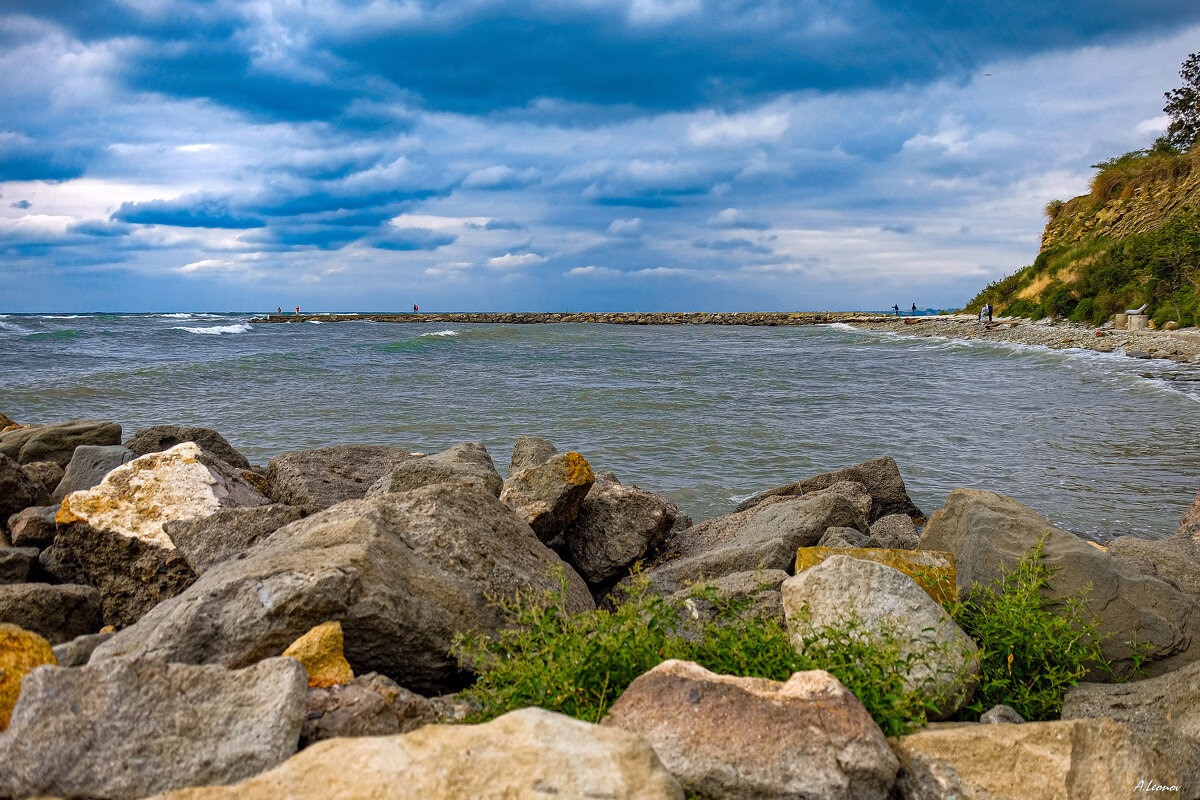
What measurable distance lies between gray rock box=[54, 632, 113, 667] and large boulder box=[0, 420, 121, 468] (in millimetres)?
6037

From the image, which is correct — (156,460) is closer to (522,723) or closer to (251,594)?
(251,594)

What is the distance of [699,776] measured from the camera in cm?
241

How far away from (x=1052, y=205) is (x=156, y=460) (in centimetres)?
7065

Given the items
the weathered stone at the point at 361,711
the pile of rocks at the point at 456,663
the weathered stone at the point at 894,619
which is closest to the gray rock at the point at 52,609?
the pile of rocks at the point at 456,663

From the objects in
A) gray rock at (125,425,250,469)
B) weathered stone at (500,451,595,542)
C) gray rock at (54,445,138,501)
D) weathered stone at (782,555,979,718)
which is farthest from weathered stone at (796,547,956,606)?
gray rock at (125,425,250,469)

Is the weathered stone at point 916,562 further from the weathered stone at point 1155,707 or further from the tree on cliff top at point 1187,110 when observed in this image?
the tree on cliff top at point 1187,110

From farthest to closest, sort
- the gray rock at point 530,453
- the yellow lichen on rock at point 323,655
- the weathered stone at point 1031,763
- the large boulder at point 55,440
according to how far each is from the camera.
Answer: the large boulder at point 55,440, the gray rock at point 530,453, the yellow lichen on rock at point 323,655, the weathered stone at point 1031,763

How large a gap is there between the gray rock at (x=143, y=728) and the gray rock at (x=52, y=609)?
2345 millimetres

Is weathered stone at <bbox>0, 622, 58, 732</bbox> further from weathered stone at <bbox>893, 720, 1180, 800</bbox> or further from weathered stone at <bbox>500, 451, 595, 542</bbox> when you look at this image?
weathered stone at <bbox>893, 720, 1180, 800</bbox>

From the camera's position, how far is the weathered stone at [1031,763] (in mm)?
2555

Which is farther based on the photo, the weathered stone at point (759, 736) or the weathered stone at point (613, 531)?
the weathered stone at point (613, 531)

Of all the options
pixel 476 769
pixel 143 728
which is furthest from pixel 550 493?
pixel 476 769

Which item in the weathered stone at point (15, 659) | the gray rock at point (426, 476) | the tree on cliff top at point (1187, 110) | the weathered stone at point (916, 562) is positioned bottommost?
the weathered stone at point (916, 562)

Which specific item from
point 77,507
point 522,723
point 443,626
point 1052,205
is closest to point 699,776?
point 522,723
